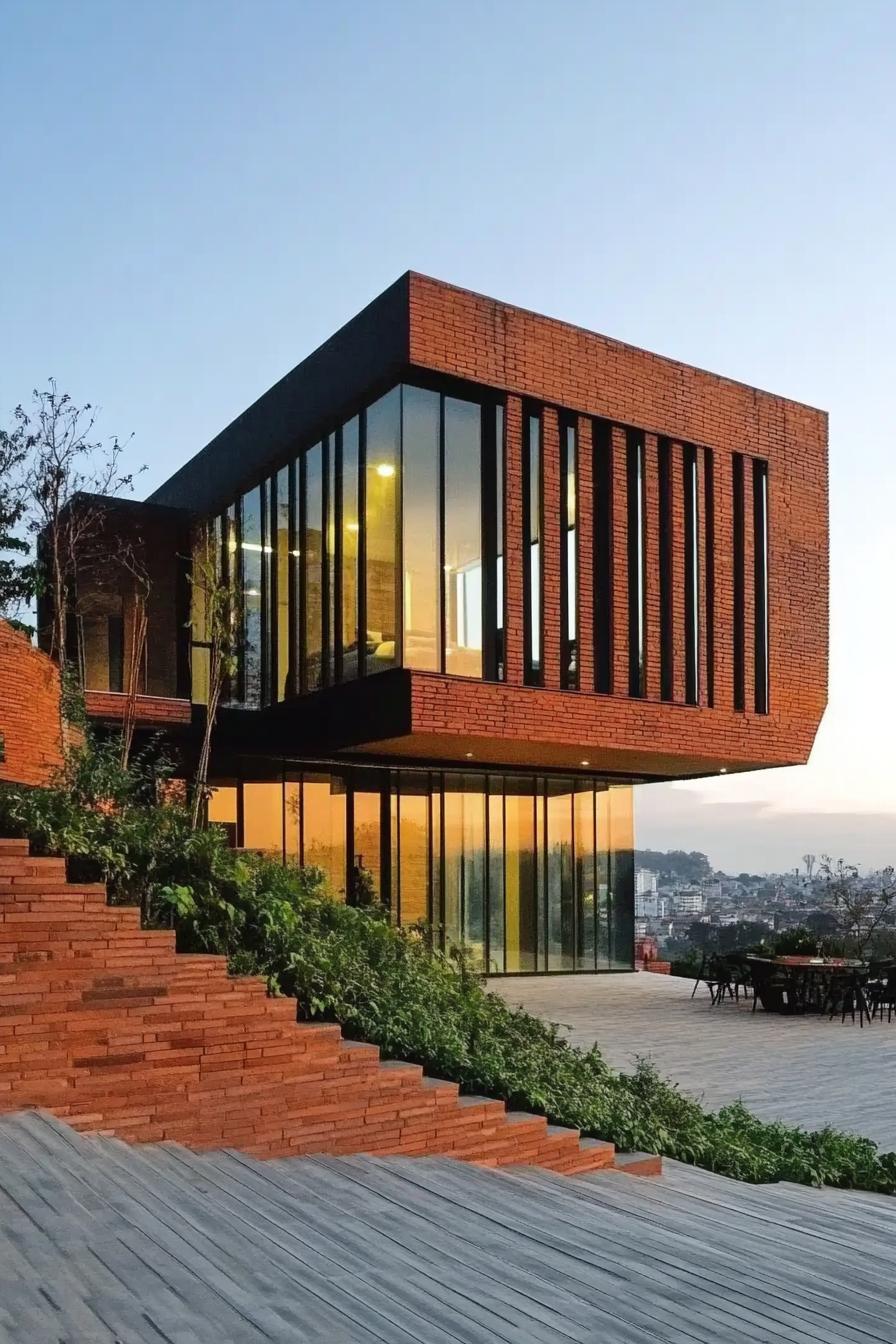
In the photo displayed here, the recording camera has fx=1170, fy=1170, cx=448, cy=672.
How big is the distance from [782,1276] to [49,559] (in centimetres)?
1489

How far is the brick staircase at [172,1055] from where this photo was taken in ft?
19.3

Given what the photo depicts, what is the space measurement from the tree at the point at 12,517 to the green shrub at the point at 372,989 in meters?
7.78

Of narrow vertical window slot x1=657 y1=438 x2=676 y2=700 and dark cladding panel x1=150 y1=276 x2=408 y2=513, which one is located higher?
dark cladding panel x1=150 y1=276 x2=408 y2=513

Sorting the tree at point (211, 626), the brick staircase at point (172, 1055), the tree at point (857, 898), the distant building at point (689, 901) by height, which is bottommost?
the distant building at point (689, 901)

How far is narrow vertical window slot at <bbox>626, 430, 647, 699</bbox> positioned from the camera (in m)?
16.9

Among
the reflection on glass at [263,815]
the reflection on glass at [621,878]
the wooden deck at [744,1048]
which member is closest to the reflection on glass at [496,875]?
the wooden deck at [744,1048]

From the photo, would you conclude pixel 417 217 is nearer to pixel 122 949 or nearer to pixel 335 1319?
pixel 122 949

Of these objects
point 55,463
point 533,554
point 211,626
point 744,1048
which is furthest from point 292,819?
point 744,1048

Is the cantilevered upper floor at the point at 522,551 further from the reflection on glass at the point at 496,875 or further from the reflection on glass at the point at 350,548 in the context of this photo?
the reflection on glass at the point at 496,875

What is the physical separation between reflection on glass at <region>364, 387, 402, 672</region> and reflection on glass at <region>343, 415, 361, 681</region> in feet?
1.28

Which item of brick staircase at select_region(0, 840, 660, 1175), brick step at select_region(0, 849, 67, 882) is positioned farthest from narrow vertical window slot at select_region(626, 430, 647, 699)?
brick step at select_region(0, 849, 67, 882)

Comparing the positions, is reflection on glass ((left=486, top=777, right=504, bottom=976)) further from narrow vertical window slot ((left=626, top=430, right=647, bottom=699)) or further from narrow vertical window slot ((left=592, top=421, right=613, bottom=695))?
narrow vertical window slot ((left=592, top=421, right=613, bottom=695))

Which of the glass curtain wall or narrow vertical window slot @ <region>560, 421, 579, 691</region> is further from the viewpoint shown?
narrow vertical window slot @ <region>560, 421, 579, 691</region>

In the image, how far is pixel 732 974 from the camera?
60.2 feet
